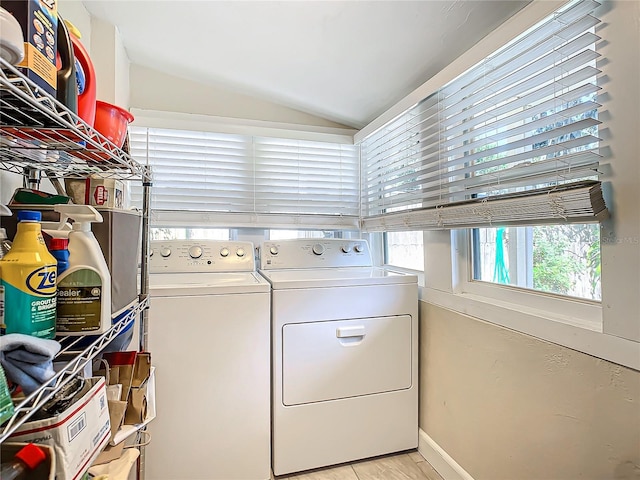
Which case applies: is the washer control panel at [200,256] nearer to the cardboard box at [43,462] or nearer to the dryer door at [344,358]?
the dryer door at [344,358]

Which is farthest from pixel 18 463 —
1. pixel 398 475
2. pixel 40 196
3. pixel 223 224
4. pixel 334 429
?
pixel 223 224

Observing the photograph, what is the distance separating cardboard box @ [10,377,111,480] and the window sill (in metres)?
1.29

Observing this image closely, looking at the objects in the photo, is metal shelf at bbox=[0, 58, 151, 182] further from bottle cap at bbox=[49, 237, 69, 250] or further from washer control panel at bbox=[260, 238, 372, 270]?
washer control panel at bbox=[260, 238, 372, 270]

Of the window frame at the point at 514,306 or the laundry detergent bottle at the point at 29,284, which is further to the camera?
the window frame at the point at 514,306

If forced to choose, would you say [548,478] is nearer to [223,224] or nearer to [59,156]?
[59,156]

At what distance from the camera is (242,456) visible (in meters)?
1.58

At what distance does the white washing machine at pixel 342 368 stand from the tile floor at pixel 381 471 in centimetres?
4

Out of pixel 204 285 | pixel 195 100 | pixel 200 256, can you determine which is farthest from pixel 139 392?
pixel 195 100

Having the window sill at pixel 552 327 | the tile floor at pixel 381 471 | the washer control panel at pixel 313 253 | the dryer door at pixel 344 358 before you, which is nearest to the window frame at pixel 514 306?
the window sill at pixel 552 327

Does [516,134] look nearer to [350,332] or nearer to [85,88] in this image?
[350,332]

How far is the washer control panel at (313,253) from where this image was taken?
2151 mm

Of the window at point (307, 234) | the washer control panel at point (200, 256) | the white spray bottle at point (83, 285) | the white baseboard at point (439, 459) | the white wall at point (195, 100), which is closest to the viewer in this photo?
the white spray bottle at point (83, 285)

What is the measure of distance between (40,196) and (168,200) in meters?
1.25

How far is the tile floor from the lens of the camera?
164cm
